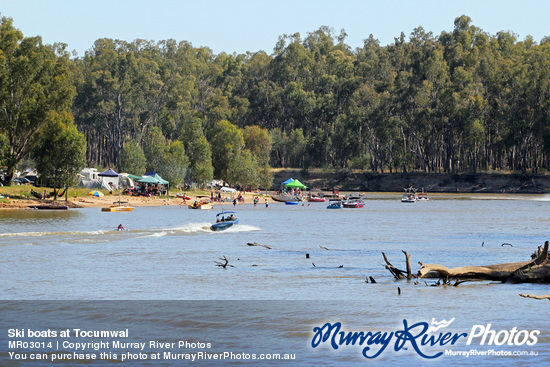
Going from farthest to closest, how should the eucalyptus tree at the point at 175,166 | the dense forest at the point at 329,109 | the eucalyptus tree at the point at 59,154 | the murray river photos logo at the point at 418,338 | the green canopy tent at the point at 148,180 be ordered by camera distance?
the dense forest at the point at 329,109 < the eucalyptus tree at the point at 175,166 < the green canopy tent at the point at 148,180 < the eucalyptus tree at the point at 59,154 < the murray river photos logo at the point at 418,338

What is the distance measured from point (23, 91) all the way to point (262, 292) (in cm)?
6985

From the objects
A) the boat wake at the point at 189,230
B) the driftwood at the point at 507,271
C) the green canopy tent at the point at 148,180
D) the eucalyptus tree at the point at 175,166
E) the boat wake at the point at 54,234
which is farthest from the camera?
the eucalyptus tree at the point at 175,166

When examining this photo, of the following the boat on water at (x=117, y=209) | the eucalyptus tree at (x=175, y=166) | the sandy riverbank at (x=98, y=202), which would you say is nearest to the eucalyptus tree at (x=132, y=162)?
the eucalyptus tree at (x=175, y=166)

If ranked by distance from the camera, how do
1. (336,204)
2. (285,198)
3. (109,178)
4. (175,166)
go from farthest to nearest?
1. (285,198)
2. (175,166)
3. (109,178)
4. (336,204)

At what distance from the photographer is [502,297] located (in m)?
23.9

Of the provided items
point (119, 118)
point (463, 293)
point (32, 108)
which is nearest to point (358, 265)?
point (463, 293)

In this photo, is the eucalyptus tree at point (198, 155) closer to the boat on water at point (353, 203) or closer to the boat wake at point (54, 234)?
the boat on water at point (353, 203)

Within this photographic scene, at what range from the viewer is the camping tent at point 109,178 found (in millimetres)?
96269

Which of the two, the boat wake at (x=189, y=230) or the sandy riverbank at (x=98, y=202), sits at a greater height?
the sandy riverbank at (x=98, y=202)

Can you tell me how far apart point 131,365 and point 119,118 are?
143707mm

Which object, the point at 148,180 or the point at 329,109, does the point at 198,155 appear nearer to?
the point at 148,180

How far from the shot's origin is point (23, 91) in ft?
283

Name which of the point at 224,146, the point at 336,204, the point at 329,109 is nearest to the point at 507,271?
the point at 336,204

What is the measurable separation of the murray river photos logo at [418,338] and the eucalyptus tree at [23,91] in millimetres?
73604
